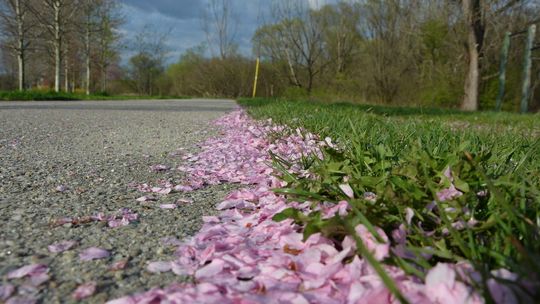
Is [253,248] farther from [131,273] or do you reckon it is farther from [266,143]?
[266,143]

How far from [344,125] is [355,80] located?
19.2 meters

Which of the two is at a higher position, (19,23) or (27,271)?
(19,23)

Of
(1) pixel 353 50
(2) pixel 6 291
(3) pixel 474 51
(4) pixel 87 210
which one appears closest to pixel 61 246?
(2) pixel 6 291

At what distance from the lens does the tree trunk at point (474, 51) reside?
13.4 m

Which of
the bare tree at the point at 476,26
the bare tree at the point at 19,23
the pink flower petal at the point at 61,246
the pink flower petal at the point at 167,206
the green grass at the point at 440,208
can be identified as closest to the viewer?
the green grass at the point at 440,208

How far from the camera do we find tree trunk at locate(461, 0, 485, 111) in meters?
13.4

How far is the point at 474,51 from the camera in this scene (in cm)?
1402

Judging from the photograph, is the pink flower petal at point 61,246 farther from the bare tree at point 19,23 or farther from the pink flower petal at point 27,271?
the bare tree at point 19,23

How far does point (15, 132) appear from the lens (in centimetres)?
450

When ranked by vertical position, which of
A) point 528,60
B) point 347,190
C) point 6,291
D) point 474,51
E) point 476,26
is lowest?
point 6,291

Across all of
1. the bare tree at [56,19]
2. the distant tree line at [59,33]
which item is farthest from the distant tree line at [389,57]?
the bare tree at [56,19]

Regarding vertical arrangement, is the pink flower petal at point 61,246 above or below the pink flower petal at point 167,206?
below

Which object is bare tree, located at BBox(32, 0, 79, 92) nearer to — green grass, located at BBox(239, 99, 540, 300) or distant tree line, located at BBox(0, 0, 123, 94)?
distant tree line, located at BBox(0, 0, 123, 94)

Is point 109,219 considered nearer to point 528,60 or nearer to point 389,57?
point 528,60
